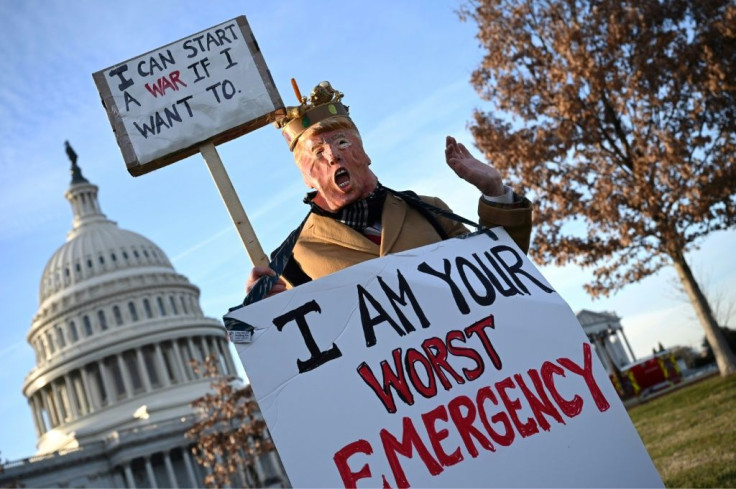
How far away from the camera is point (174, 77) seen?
3.75 meters

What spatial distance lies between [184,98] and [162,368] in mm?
67816

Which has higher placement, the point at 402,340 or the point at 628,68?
the point at 628,68

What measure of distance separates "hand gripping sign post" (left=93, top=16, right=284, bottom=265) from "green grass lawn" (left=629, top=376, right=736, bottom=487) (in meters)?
5.08

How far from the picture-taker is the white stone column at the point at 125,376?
67.2m

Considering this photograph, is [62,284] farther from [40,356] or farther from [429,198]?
[429,198]

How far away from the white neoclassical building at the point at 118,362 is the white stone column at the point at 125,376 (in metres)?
0.09

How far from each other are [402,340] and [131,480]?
58331mm

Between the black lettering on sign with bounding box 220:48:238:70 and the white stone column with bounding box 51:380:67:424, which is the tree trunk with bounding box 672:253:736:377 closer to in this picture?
the black lettering on sign with bounding box 220:48:238:70

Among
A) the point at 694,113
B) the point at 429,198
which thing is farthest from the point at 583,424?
the point at 694,113

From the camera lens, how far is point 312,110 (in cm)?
358

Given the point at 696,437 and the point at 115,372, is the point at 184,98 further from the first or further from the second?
the point at 115,372

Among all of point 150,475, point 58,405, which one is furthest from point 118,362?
point 150,475

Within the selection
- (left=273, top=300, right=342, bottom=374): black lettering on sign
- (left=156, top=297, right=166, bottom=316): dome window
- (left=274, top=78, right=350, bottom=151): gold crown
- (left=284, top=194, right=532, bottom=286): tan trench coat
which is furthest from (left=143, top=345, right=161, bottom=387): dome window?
(left=273, top=300, right=342, bottom=374): black lettering on sign

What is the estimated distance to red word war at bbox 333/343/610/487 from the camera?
8.46 feet
